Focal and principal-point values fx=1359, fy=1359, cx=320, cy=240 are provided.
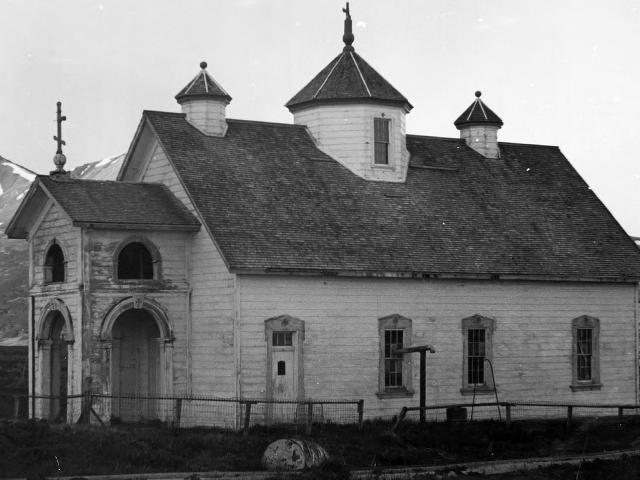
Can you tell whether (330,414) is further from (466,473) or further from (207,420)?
(466,473)

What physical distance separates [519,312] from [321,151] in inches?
280

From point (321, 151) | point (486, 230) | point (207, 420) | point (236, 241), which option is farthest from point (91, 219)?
point (486, 230)

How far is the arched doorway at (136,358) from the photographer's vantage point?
34469mm

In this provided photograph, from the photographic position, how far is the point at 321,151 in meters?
38.2

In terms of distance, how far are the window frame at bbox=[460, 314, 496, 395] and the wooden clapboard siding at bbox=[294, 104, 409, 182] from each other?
486cm

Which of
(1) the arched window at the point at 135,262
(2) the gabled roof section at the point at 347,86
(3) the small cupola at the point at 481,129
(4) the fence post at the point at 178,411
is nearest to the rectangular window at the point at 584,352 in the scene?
(3) the small cupola at the point at 481,129

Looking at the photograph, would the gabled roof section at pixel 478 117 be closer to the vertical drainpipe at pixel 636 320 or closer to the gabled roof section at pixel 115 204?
→ the vertical drainpipe at pixel 636 320

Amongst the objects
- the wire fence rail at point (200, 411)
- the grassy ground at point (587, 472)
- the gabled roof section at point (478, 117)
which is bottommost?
the grassy ground at point (587, 472)

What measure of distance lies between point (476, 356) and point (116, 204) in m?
10.5

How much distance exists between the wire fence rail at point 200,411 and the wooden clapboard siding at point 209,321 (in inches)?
18.4

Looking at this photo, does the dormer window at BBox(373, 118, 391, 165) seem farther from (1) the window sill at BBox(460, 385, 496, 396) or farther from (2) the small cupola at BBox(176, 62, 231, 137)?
(1) the window sill at BBox(460, 385, 496, 396)

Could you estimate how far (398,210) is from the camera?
37.3 metres

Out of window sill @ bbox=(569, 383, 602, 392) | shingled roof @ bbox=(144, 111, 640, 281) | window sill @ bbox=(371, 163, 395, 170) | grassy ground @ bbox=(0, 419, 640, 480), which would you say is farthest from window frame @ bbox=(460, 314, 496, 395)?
window sill @ bbox=(371, 163, 395, 170)

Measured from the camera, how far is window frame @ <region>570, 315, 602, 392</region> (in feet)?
125
